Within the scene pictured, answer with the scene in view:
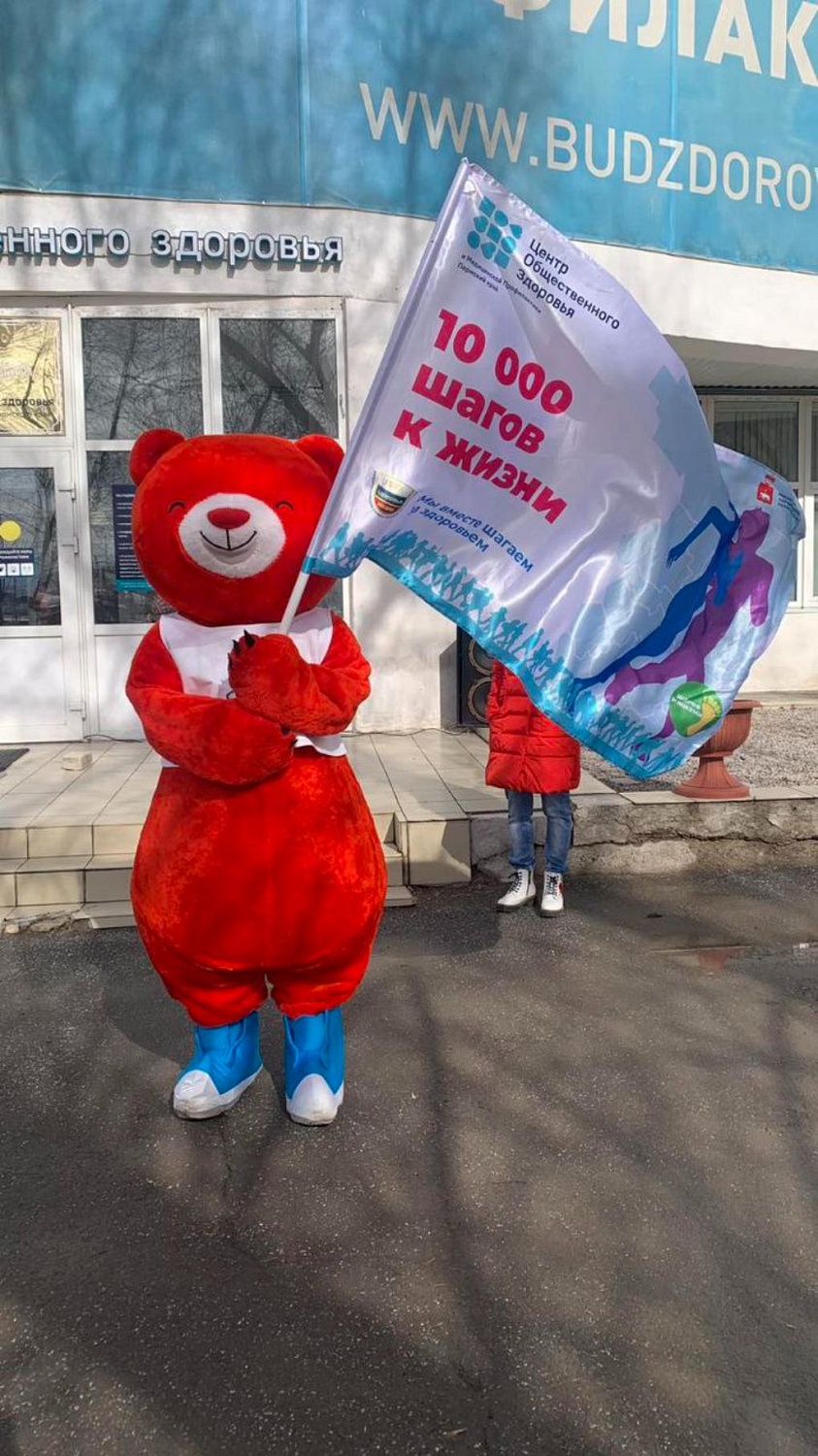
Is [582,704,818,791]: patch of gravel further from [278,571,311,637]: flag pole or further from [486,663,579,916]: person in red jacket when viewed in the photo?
[278,571,311,637]: flag pole

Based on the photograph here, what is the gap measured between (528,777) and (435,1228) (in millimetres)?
2505

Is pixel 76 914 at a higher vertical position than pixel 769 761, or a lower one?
lower

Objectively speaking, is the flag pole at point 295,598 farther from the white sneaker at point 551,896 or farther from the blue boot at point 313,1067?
the white sneaker at point 551,896

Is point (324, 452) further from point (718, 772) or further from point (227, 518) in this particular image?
point (718, 772)

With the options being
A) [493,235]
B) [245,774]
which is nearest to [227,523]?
[245,774]

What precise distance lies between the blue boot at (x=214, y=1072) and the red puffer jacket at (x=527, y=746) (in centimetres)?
203

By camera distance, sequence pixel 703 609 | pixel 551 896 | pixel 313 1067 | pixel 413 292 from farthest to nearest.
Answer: pixel 551 896 → pixel 313 1067 → pixel 703 609 → pixel 413 292

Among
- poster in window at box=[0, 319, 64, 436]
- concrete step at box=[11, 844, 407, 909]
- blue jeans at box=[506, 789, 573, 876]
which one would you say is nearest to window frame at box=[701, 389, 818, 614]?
poster in window at box=[0, 319, 64, 436]

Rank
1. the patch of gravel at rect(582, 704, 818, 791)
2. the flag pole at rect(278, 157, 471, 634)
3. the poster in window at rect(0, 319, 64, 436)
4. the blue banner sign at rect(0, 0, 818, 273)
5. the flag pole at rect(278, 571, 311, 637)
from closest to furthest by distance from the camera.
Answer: the flag pole at rect(278, 157, 471, 634), the flag pole at rect(278, 571, 311, 637), the patch of gravel at rect(582, 704, 818, 791), the blue banner sign at rect(0, 0, 818, 273), the poster in window at rect(0, 319, 64, 436)

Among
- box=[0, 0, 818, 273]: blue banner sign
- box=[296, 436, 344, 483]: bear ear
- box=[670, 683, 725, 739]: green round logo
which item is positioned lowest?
box=[670, 683, 725, 739]: green round logo

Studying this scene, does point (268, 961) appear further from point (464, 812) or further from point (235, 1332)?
point (464, 812)

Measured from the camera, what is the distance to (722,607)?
286cm

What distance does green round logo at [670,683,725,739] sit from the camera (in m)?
2.78

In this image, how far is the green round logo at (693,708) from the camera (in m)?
2.78
